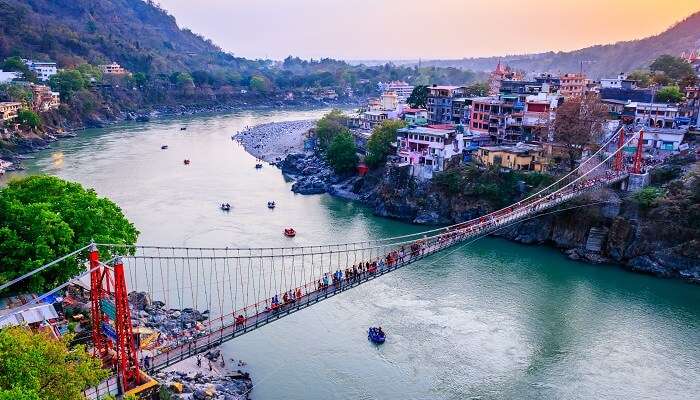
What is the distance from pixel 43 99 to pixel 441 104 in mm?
31160

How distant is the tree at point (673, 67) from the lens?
35.6m

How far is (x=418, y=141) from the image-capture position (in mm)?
25266

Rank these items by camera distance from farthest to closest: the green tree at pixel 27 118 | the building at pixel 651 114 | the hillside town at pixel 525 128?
the green tree at pixel 27 118
the building at pixel 651 114
the hillside town at pixel 525 128

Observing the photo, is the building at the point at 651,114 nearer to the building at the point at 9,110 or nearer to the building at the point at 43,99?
the building at the point at 9,110

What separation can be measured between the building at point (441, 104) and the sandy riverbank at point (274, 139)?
9388mm

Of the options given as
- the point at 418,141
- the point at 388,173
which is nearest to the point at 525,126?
the point at 418,141

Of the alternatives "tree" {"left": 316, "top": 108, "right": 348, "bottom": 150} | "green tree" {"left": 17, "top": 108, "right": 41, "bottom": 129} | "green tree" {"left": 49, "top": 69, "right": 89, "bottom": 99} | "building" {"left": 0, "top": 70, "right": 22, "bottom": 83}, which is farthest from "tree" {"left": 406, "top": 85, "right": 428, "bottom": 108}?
"building" {"left": 0, "top": 70, "right": 22, "bottom": 83}

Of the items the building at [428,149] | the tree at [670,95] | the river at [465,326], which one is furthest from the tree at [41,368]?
the tree at [670,95]

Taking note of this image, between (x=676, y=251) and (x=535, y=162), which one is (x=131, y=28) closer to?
(x=535, y=162)

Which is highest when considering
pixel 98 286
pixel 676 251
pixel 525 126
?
pixel 525 126

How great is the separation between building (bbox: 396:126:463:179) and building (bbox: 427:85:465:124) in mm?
6180

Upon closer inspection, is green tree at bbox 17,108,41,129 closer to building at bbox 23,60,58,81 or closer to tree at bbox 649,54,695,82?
building at bbox 23,60,58,81

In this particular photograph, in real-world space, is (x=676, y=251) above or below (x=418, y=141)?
below

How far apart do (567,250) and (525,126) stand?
7.38m
